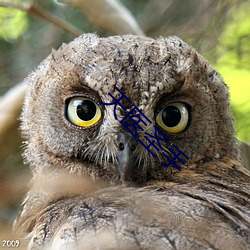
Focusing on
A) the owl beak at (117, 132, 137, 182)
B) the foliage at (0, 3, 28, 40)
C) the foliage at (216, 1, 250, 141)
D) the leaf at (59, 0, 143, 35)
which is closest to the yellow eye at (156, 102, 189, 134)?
the owl beak at (117, 132, 137, 182)

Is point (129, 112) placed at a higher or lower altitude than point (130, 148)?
higher

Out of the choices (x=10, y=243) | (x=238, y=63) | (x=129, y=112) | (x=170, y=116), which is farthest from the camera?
(x=238, y=63)

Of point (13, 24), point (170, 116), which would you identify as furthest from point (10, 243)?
point (13, 24)

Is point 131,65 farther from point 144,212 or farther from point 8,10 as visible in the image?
point 8,10

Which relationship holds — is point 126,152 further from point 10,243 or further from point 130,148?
point 10,243

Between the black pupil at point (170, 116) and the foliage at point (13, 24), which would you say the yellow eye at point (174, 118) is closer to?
the black pupil at point (170, 116)

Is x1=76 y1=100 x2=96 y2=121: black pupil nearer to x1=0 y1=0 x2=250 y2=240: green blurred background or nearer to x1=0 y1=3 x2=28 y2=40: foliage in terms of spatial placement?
x1=0 y1=0 x2=250 y2=240: green blurred background

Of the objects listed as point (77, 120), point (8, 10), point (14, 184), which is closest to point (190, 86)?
point (77, 120)
